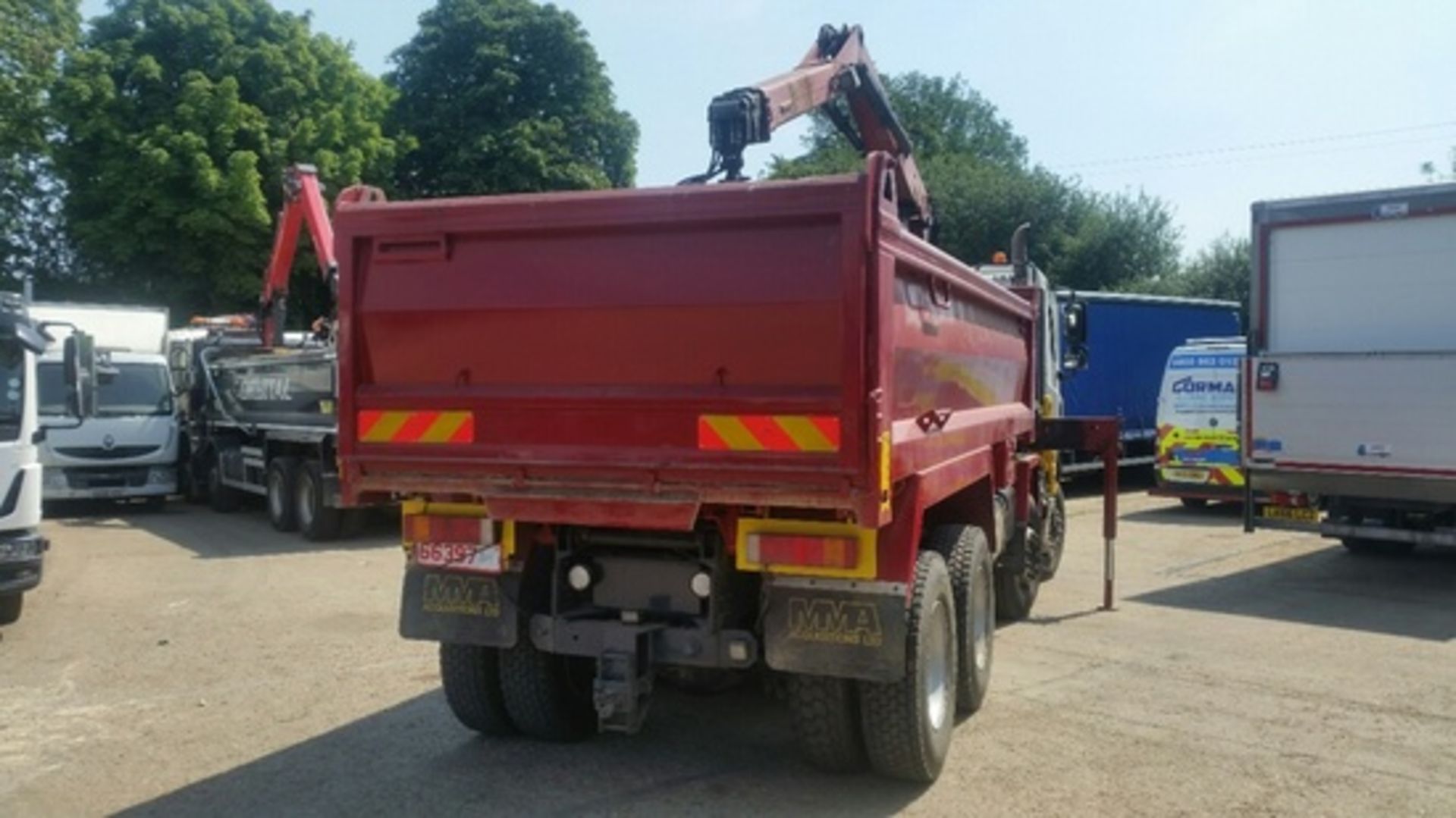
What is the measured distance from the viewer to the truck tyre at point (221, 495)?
1828cm

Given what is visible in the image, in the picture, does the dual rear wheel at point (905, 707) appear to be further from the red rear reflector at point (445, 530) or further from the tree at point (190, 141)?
the tree at point (190, 141)

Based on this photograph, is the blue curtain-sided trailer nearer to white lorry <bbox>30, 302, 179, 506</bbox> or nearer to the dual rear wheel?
white lorry <bbox>30, 302, 179, 506</bbox>

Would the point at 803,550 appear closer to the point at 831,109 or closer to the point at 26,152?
the point at 831,109

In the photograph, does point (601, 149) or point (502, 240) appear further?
point (601, 149)

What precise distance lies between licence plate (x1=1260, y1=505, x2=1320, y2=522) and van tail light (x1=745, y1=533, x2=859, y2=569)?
8016mm

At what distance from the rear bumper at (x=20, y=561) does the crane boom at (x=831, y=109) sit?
5.62 m

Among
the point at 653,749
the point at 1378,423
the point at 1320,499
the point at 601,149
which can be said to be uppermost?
the point at 601,149

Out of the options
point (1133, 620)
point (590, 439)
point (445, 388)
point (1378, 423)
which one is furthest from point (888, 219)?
point (1378, 423)

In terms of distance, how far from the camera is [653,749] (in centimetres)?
624

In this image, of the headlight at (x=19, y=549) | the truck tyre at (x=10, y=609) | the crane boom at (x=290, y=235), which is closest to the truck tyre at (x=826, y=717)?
the headlight at (x=19, y=549)

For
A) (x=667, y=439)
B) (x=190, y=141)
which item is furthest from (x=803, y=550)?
(x=190, y=141)

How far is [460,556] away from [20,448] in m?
5.16

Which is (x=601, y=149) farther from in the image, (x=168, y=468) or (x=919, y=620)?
(x=919, y=620)

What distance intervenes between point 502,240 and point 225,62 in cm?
2666
